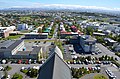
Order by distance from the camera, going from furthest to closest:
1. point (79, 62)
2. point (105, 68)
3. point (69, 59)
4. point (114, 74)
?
point (69, 59), point (79, 62), point (105, 68), point (114, 74)

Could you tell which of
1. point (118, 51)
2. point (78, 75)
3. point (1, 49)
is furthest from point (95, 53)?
point (1, 49)

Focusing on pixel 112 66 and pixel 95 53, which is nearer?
pixel 112 66

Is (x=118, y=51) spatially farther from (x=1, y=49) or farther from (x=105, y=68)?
(x=1, y=49)

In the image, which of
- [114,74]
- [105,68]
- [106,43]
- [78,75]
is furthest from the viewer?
[106,43]

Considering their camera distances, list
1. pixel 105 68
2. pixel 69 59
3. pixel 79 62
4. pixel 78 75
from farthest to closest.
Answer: pixel 69 59 < pixel 79 62 < pixel 105 68 < pixel 78 75

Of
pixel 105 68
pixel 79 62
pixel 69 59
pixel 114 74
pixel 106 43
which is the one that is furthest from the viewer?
pixel 106 43

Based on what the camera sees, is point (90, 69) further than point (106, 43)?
No

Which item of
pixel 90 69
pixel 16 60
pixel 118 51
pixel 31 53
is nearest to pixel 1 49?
pixel 16 60

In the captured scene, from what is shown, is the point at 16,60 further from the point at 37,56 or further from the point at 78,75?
the point at 78,75
